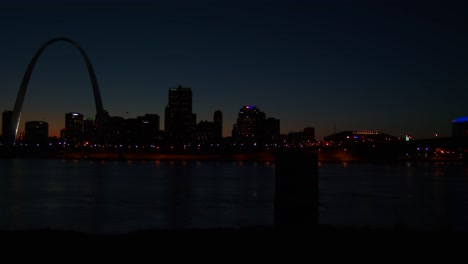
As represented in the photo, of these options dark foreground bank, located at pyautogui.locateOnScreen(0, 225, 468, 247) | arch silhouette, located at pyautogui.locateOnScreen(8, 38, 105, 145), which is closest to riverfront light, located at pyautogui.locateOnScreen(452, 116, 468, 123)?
arch silhouette, located at pyautogui.locateOnScreen(8, 38, 105, 145)

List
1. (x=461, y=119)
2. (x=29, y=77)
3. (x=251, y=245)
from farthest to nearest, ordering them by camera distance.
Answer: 1. (x=461, y=119)
2. (x=29, y=77)
3. (x=251, y=245)

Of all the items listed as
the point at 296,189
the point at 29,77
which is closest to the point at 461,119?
the point at 29,77

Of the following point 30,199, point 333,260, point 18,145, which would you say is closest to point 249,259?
point 333,260

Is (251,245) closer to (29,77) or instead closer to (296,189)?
(296,189)

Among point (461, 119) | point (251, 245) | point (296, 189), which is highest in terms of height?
point (461, 119)

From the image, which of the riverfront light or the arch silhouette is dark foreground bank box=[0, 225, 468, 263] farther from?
the riverfront light

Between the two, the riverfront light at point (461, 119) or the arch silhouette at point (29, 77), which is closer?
the arch silhouette at point (29, 77)

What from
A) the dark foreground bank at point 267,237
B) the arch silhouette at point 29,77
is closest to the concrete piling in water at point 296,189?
the dark foreground bank at point 267,237

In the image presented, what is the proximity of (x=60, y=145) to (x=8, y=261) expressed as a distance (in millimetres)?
164302

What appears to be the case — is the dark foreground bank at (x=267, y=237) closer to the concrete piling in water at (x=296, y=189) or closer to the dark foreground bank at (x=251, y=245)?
the dark foreground bank at (x=251, y=245)

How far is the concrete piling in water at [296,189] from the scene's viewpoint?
7.71 metres

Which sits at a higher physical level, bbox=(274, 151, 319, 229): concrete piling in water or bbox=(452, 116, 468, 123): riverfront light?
bbox=(452, 116, 468, 123): riverfront light

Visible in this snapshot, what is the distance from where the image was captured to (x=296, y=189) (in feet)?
25.5

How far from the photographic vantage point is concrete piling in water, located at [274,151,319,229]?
7.71 metres
